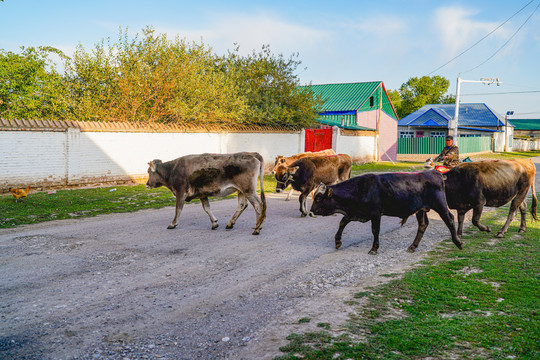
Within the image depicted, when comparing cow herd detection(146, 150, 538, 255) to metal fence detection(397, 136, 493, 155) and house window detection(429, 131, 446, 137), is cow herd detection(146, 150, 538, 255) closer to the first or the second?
metal fence detection(397, 136, 493, 155)

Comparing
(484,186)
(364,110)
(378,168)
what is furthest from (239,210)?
(364,110)

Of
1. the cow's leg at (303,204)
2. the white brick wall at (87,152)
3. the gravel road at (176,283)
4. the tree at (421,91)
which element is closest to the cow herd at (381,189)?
the gravel road at (176,283)

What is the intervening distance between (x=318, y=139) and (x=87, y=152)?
15405mm

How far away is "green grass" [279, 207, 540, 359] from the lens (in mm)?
4367

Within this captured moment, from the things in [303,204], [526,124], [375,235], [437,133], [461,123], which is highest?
[526,124]

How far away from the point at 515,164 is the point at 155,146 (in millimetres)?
13817

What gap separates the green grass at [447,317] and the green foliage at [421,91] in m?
69.6

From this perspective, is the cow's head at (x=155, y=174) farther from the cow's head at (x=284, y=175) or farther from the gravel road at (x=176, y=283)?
the cow's head at (x=284, y=175)

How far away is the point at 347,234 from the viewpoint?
10.0 meters

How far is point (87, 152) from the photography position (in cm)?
1709

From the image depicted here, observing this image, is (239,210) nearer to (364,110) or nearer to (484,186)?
(484,186)

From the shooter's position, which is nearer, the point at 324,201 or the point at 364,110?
the point at 324,201

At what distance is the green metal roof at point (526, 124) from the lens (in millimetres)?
98444

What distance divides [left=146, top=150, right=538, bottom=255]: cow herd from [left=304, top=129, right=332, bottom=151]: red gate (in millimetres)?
18035
